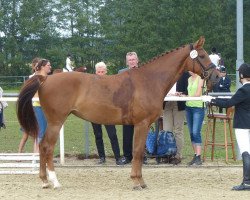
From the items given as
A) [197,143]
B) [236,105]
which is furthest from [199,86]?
[236,105]

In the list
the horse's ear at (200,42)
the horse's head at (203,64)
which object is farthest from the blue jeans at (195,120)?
the horse's ear at (200,42)

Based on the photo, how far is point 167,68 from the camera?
8680 mm

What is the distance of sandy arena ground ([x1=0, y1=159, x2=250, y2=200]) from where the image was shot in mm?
7820

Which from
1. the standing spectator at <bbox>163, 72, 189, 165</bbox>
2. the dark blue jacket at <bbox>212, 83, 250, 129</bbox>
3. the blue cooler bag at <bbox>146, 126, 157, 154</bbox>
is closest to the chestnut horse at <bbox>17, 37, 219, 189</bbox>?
the dark blue jacket at <bbox>212, 83, 250, 129</bbox>

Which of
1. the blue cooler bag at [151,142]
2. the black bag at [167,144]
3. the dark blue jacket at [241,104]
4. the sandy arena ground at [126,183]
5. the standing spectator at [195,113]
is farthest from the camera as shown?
the blue cooler bag at [151,142]

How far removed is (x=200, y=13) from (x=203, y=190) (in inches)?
1505

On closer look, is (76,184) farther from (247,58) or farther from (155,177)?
(247,58)

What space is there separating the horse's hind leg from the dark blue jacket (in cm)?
238

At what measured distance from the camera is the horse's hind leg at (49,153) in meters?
8.33

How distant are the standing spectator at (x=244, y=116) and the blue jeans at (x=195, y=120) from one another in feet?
5.65

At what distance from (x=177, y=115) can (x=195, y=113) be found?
45 centimetres

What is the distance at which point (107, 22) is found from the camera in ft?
151

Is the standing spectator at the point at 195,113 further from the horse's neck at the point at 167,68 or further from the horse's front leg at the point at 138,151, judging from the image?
the horse's front leg at the point at 138,151

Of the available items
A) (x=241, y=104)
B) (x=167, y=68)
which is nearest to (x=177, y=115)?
(x=167, y=68)
